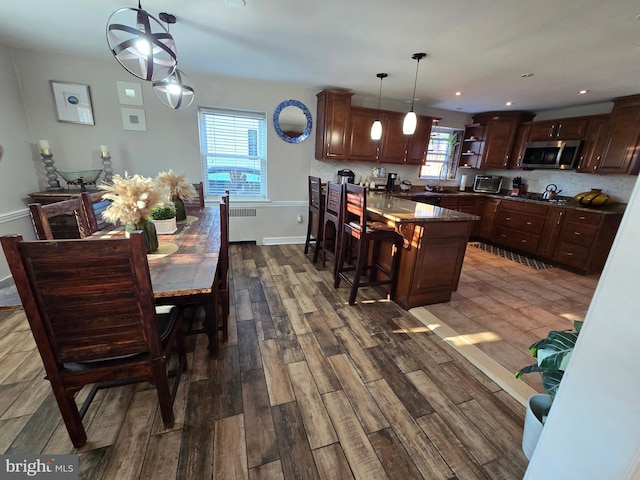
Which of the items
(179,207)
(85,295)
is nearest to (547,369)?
(85,295)

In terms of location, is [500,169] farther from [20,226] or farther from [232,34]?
[20,226]

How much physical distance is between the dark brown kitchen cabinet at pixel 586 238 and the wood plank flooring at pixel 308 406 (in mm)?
1695

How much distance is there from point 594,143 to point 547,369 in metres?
4.38

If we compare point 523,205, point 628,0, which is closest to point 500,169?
point 523,205

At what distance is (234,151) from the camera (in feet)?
12.8

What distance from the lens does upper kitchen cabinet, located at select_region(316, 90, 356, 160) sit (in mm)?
3774

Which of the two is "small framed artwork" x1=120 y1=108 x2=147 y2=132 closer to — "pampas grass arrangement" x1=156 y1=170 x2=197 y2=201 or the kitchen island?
"pampas grass arrangement" x1=156 y1=170 x2=197 y2=201

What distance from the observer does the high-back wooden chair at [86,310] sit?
883 mm

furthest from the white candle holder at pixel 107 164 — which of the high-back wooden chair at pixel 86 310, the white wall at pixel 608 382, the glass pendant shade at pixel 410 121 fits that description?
the white wall at pixel 608 382

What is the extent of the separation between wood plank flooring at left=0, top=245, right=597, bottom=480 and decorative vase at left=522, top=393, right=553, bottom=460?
0.13 m

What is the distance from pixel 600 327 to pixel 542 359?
53 centimetres

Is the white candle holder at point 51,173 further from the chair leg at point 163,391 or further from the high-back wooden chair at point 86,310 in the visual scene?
the chair leg at point 163,391

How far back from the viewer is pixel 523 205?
421cm

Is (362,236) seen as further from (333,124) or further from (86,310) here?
(333,124)
